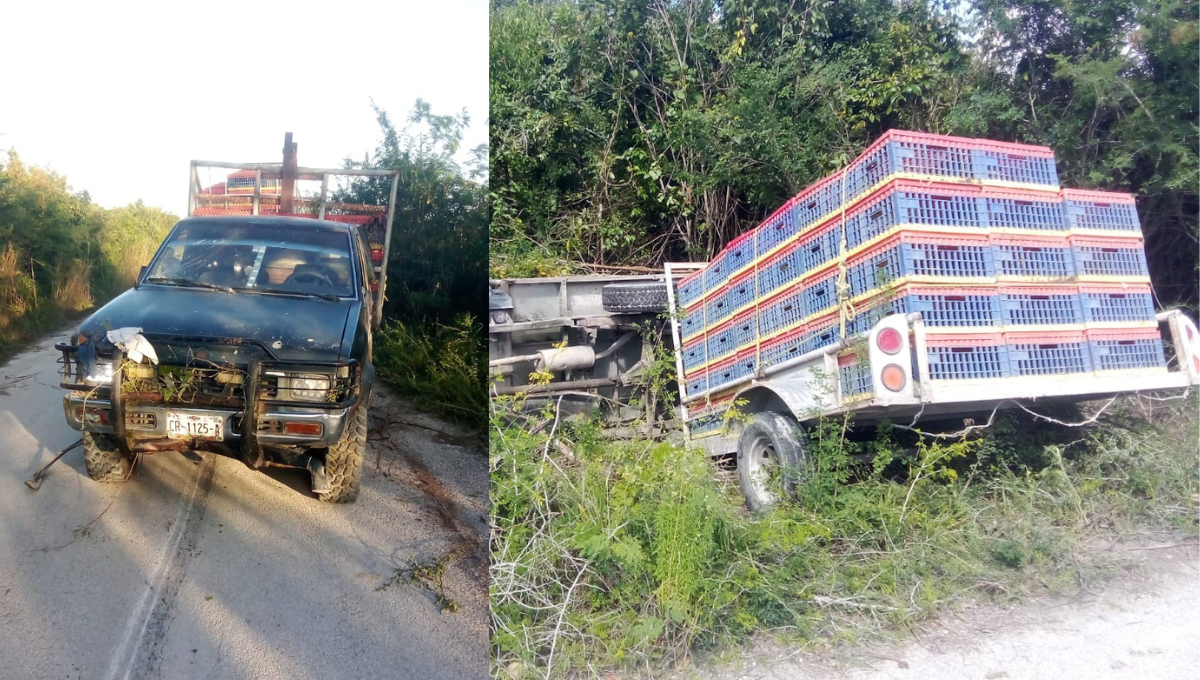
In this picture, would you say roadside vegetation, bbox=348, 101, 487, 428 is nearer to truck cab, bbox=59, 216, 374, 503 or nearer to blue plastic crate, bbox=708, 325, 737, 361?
truck cab, bbox=59, 216, 374, 503

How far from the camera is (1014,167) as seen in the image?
8.66 ft

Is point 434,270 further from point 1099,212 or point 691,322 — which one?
point 1099,212

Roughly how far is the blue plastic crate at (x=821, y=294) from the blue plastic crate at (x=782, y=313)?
37mm

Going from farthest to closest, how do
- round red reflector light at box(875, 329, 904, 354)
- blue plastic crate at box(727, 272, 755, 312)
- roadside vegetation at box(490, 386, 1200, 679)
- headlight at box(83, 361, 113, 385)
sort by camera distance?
blue plastic crate at box(727, 272, 755, 312) → round red reflector light at box(875, 329, 904, 354) → roadside vegetation at box(490, 386, 1200, 679) → headlight at box(83, 361, 113, 385)

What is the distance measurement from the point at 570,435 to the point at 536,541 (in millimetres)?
515

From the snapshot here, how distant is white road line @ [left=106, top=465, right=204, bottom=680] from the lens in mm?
2027

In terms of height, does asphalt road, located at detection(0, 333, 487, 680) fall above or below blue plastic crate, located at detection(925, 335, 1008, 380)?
below

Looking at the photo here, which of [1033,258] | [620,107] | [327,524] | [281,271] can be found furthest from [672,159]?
[327,524]

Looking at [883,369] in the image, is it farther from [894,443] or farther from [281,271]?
[281,271]

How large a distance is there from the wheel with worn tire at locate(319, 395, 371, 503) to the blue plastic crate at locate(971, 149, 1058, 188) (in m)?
2.29

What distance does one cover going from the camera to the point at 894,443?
113 inches

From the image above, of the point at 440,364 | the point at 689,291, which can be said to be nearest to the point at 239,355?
the point at 440,364

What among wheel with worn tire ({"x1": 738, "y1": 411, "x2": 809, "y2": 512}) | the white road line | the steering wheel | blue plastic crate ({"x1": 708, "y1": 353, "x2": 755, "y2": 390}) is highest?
the steering wheel

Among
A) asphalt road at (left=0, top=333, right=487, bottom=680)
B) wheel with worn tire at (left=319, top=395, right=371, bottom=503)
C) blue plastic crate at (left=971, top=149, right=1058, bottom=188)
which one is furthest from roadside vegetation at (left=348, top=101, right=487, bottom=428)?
blue plastic crate at (left=971, top=149, right=1058, bottom=188)
